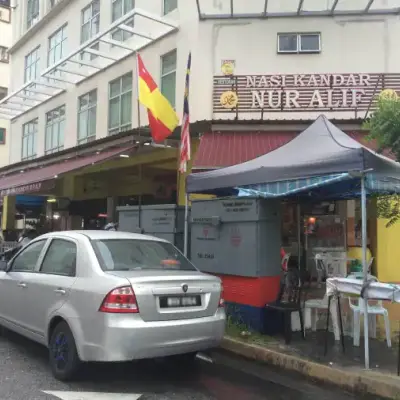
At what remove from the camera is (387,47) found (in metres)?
12.0

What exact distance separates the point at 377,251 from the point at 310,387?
683 centimetres

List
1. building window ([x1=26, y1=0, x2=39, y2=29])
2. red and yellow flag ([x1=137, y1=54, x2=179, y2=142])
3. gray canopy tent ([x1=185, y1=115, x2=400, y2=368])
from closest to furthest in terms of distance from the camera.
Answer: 1. gray canopy tent ([x1=185, y1=115, x2=400, y2=368])
2. red and yellow flag ([x1=137, y1=54, x2=179, y2=142])
3. building window ([x1=26, y1=0, x2=39, y2=29])

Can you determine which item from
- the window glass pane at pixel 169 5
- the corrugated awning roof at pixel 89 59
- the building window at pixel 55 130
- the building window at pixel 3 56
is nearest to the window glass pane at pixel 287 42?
the corrugated awning roof at pixel 89 59

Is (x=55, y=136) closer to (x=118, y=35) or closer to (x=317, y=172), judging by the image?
(x=118, y=35)

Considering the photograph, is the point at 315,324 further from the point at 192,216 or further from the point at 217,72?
the point at 217,72

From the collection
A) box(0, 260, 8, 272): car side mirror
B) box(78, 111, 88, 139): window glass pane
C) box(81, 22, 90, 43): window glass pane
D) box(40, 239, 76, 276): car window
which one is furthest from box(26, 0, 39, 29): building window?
box(40, 239, 76, 276): car window

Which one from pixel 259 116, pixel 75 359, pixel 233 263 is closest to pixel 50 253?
pixel 75 359

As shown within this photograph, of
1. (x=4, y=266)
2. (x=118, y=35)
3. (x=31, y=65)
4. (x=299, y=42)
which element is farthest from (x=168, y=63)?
(x=31, y=65)

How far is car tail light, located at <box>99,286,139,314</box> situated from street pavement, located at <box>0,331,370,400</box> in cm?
82

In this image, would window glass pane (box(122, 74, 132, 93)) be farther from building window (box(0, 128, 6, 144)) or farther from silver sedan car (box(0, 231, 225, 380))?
building window (box(0, 128, 6, 144))

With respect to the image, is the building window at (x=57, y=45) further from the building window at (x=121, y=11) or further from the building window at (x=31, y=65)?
the building window at (x=121, y=11)

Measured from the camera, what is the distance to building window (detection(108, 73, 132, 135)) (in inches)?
603

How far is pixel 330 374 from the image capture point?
5.20 metres

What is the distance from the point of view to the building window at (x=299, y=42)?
485 inches
